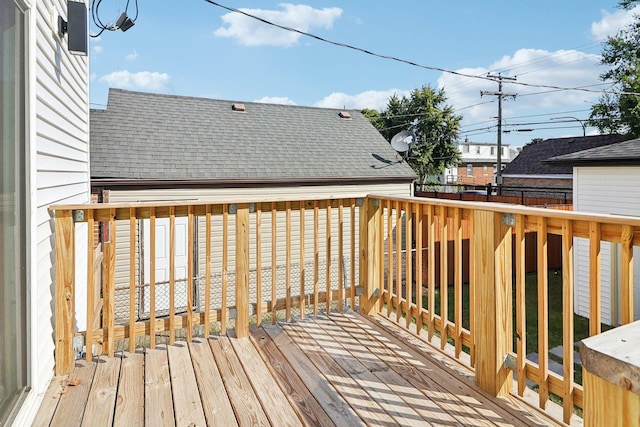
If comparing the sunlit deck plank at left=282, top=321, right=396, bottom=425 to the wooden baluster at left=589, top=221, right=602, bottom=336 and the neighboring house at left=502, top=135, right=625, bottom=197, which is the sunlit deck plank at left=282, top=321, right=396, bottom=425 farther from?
the neighboring house at left=502, top=135, right=625, bottom=197

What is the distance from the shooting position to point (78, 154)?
3.95 m

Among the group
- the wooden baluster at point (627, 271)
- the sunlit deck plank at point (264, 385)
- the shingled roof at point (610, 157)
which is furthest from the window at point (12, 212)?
the shingled roof at point (610, 157)

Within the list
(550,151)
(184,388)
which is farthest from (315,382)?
(550,151)

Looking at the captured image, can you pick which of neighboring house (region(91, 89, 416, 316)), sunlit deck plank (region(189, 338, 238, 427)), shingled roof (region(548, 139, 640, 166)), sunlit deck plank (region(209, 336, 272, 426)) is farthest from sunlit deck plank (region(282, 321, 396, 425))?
shingled roof (region(548, 139, 640, 166))

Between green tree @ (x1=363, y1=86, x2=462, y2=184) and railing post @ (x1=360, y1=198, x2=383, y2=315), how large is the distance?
18.3 m

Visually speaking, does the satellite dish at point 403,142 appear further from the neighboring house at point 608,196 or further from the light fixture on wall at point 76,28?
the light fixture on wall at point 76,28

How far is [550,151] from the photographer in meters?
22.8

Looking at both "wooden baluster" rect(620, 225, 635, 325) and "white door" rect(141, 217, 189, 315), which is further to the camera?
"white door" rect(141, 217, 189, 315)

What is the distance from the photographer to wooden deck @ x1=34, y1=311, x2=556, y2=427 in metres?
1.93

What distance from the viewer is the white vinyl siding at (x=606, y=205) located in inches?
246

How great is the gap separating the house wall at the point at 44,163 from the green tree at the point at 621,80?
20.7m

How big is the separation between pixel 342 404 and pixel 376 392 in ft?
0.74

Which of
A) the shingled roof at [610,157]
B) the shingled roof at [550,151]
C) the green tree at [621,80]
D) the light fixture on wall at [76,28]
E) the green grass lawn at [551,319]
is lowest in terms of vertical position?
the green grass lawn at [551,319]

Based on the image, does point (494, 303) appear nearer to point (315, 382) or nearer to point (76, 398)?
point (315, 382)
